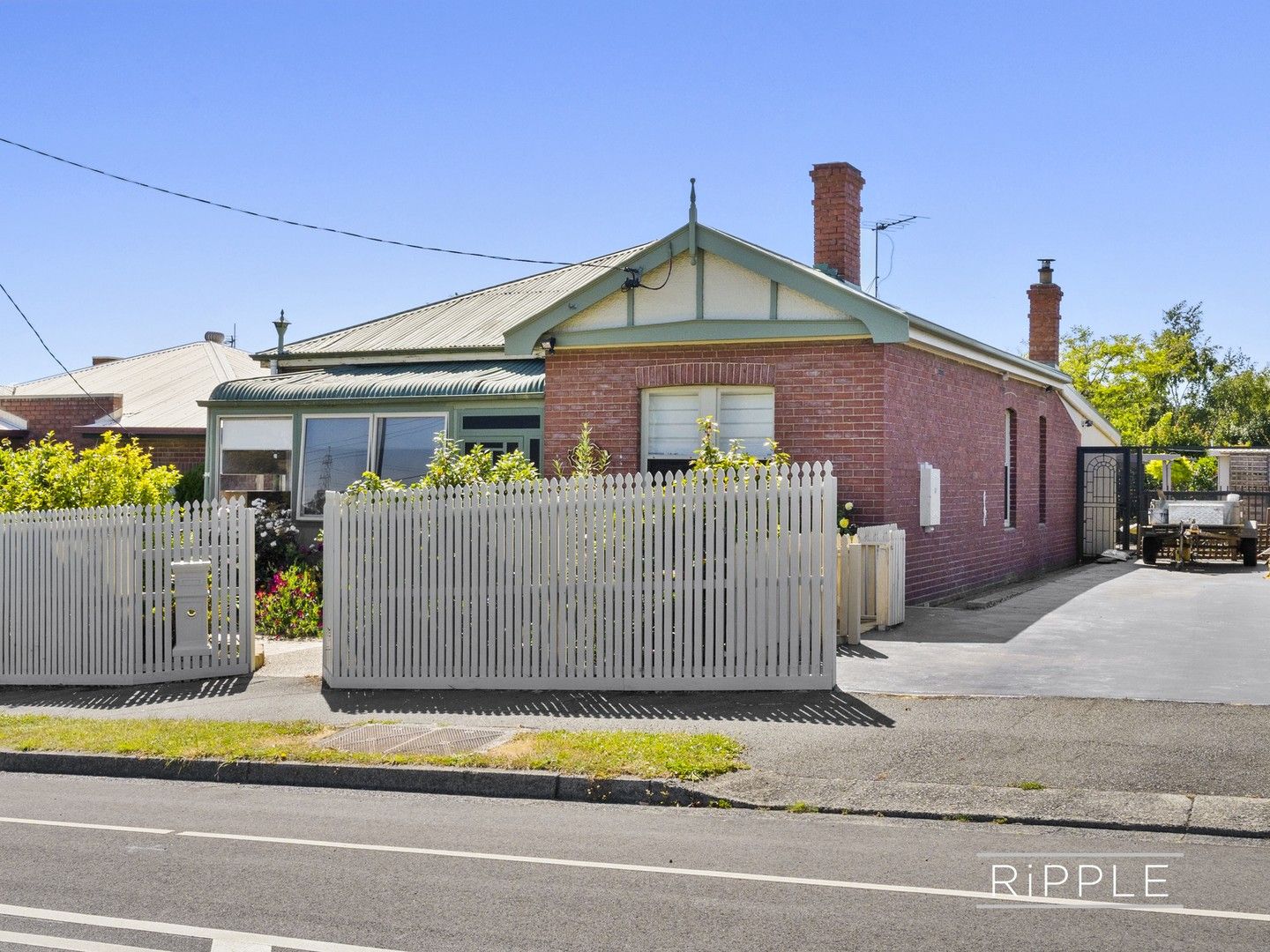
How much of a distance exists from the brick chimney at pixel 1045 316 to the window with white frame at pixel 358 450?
42.2 ft

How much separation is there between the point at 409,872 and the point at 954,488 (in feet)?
40.8

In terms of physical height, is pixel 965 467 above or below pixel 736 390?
below

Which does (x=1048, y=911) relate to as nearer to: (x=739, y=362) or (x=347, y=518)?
(x=347, y=518)

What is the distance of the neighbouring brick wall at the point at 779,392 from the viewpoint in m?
14.8

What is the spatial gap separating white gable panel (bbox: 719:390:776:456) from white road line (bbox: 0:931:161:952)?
11.1 meters

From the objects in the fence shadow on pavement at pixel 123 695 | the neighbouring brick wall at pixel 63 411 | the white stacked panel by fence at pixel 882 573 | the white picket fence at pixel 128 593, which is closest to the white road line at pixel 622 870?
the fence shadow on pavement at pixel 123 695

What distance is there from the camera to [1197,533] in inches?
930

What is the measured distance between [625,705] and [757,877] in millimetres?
4470

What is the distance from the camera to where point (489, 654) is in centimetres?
1148

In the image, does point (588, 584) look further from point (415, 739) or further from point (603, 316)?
point (603, 316)

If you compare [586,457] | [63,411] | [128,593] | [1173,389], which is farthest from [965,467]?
→ [1173,389]

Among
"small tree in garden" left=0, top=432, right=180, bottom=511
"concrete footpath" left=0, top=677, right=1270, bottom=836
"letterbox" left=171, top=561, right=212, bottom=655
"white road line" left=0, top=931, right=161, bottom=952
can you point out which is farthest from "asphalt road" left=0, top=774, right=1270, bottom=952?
"small tree in garden" left=0, top=432, right=180, bottom=511

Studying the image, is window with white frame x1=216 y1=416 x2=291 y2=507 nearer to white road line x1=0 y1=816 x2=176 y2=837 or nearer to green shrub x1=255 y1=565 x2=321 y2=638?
green shrub x1=255 y1=565 x2=321 y2=638

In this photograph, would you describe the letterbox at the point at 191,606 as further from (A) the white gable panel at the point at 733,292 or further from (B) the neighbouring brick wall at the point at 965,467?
(B) the neighbouring brick wall at the point at 965,467
